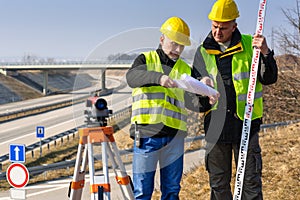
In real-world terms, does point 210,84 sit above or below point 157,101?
above

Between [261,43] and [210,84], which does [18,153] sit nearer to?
[210,84]

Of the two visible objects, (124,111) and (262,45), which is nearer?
(262,45)

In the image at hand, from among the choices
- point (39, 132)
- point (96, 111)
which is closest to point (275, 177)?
point (96, 111)

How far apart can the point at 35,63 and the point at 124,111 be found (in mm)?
67524

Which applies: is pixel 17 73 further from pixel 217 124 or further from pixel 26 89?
pixel 217 124

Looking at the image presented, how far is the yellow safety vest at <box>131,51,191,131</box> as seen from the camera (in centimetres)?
395

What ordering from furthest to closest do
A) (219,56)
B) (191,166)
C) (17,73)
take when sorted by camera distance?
1. (17,73)
2. (191,166)
3. (219,56)

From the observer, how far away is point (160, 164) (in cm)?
420

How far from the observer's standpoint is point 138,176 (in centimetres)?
410

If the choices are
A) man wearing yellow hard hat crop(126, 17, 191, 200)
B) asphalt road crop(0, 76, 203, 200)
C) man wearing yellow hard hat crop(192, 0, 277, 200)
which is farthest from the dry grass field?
man wearing yellow hard hat crop(126, 17, 191, 200)

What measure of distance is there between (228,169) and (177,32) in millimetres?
1425

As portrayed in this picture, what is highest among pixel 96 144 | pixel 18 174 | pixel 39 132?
pixel 96 144

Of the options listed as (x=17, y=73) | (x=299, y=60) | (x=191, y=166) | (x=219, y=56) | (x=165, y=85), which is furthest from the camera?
(x=17, y=73)

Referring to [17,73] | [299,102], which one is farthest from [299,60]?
[17,73]
